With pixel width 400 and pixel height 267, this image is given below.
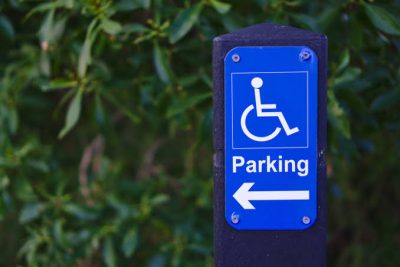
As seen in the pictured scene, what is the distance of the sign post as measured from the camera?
6.24ft

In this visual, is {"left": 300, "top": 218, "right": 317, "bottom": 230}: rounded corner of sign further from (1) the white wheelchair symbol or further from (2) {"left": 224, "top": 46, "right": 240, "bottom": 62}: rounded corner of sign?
(2) {"left": 224, "top": 46, "right": 240, "bottom": 62}: rounded corner of sign

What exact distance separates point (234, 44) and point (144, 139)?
92.7 inches

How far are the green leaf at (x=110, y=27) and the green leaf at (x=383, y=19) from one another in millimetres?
809

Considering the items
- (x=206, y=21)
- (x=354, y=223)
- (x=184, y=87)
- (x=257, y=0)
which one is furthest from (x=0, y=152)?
(x=354, y=223)

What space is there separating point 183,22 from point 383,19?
646 millimetres

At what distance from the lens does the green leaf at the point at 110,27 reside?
2.57 metres

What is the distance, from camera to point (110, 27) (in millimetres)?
2582

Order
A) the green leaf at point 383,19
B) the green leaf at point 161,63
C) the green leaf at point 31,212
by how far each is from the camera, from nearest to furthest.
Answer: the green leaf at point 383,19
the green leaf at point 161,63
the green leaf at point 31,212

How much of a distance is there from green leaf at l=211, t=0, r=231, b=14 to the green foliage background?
0.04 feet

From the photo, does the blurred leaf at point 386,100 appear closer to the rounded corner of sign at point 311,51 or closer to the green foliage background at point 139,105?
the green foliage background at point 139,105

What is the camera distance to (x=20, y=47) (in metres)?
3.30

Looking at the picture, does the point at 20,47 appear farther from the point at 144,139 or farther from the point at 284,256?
the point at 284,256

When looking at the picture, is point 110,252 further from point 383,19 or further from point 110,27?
point 383,19

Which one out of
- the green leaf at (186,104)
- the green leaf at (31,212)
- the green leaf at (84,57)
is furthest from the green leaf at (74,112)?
the green leaf at (31,212)
